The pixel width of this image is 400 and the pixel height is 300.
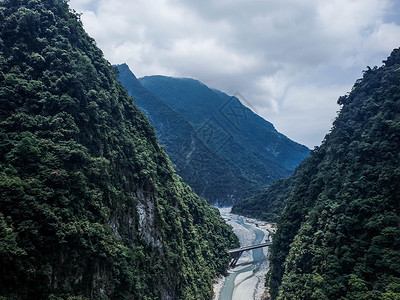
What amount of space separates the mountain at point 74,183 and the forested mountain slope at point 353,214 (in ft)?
53.9

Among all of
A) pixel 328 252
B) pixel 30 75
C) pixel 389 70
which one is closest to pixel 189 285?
pixel 328 252

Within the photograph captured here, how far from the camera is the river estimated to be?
165 feet

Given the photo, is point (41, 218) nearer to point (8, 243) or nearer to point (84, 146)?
point (8, 243)

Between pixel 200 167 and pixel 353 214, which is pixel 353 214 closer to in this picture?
pixel 353 214

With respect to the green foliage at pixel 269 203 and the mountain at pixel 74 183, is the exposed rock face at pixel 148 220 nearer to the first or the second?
the mountain at pixel 74 183

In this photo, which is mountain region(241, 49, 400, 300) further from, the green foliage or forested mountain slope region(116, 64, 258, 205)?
forested mountain slope region(116, 64, 258, 205)

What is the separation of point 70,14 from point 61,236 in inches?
1427

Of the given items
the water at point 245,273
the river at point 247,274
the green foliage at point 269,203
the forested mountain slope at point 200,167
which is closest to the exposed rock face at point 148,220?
the river at point 247,274

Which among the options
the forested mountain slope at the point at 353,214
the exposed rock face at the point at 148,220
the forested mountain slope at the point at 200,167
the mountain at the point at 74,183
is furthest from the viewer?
the forested mountain slope at the point at 200,167

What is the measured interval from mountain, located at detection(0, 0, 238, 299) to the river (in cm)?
670

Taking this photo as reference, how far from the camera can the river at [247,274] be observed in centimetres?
5025

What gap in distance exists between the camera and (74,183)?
24.3 metres

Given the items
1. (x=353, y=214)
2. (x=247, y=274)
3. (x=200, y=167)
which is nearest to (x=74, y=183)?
(x=353, y=214)

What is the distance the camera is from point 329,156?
49.6 metres
